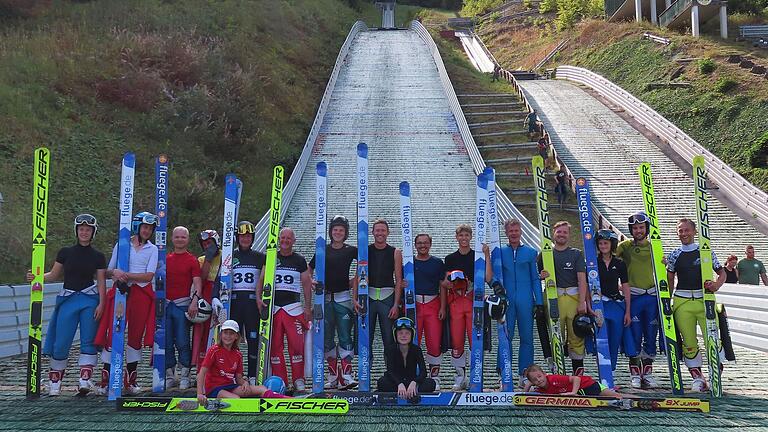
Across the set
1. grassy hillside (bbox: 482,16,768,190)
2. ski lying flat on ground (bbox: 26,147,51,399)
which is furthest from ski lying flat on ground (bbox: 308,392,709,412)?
grassy hillside (bbox: 482,16,768,190)

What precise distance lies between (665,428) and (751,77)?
24623 mm

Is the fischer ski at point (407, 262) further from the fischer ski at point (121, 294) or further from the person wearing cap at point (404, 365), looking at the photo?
the fischer ski at point (121, 294)

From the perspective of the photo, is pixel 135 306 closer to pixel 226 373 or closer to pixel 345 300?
pixel 226 373

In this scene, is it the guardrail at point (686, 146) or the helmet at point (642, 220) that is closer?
the helmet at point (642, 220)

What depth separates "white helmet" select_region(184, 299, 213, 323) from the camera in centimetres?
644

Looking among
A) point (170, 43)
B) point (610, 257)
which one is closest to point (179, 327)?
point (610, 257)

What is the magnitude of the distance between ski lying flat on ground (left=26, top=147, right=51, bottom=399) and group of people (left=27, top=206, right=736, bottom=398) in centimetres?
11

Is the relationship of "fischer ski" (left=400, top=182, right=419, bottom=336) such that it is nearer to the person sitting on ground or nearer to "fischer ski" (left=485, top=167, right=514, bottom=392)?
"fischer ski" (left=485, top=167, right=514, bottom=392)

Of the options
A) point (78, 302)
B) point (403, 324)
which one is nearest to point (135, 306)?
point (78, 302)

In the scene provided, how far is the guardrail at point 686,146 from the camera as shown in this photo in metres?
17.8

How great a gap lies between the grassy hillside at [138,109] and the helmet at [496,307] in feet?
28.2

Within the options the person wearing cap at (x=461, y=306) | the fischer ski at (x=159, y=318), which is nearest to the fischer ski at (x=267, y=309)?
the fischer ski at (x=159, y=318)

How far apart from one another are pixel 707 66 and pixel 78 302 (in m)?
27.3

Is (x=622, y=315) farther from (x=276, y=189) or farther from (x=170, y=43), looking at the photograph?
(x=170, y=43)
